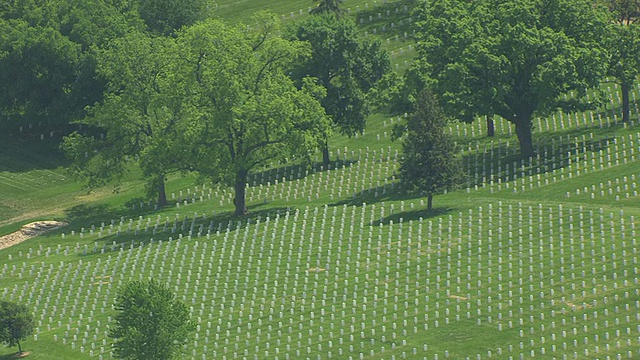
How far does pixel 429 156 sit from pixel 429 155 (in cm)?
7

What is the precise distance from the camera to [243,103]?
118 metres

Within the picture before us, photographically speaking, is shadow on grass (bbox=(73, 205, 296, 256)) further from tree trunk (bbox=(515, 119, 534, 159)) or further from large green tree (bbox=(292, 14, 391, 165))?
tree trunk (bbox=(515, 119, 534, 159))

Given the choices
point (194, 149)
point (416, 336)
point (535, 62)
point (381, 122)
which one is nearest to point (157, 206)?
point (194, 149)

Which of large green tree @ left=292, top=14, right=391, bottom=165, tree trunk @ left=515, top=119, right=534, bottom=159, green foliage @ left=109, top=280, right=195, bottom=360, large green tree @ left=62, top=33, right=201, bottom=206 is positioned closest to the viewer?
green foliage @ left=109, top=280, right=195, bottom=360

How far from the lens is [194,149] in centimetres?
11912

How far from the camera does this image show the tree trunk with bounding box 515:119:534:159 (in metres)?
122

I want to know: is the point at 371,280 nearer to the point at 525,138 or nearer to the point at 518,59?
the point at 525,138

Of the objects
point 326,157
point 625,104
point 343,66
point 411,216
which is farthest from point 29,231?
point 625,104

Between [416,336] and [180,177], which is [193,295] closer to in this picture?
[416,336]

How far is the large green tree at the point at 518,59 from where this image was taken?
120500 millimetres

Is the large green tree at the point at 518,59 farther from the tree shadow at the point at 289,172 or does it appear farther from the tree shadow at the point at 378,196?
the tree shadow at the point at 289,172

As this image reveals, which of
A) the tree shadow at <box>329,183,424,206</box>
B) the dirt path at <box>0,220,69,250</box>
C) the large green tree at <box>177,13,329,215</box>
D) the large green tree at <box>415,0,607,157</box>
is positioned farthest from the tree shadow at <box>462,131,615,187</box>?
the dirt path at <box>0,220,69,250</box>

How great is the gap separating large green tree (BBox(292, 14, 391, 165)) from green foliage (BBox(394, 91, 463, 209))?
18692 mm

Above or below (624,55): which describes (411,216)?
below
